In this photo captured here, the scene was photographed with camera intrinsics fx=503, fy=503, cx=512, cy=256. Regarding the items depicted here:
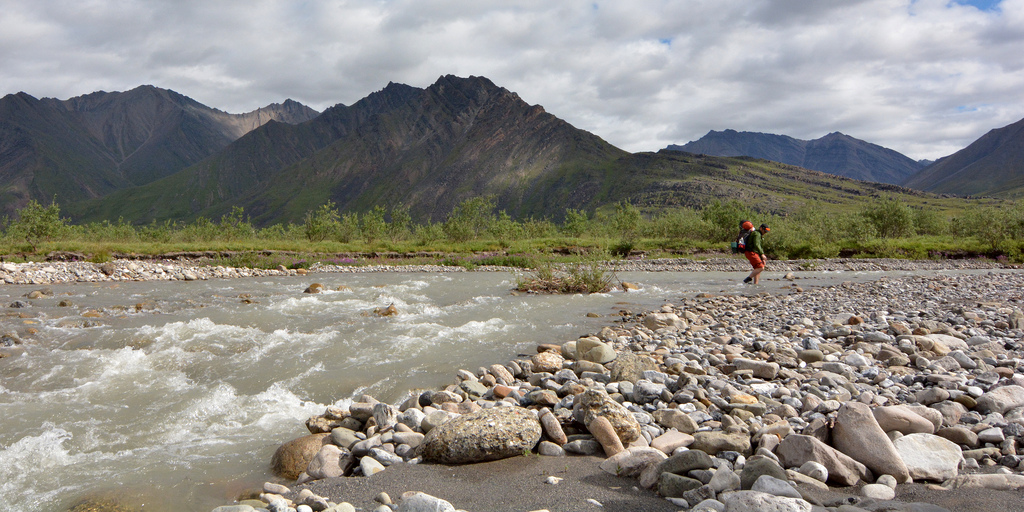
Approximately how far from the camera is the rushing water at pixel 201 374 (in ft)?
18.2

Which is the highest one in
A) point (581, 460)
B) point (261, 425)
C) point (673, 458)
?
point (673, 458)

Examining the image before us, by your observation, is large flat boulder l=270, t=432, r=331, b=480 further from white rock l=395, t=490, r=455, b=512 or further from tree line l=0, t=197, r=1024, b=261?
tree line l=0, t=197, r=1024, b=261

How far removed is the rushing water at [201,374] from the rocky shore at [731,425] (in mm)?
1145

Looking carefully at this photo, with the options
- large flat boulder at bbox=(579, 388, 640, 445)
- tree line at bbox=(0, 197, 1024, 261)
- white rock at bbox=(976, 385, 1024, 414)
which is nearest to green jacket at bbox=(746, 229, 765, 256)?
white rock at bbox=(976, 385, 1024, 414)

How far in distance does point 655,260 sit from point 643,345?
37707 millimetres

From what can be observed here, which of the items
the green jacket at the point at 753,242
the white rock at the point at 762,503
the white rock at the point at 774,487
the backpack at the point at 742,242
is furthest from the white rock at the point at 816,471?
the green jacket at the point at 753,242

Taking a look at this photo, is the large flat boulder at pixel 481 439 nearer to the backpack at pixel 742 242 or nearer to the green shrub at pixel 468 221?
the backpack at pixel 742 242

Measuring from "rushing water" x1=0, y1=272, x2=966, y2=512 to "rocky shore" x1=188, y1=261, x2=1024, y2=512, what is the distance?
3.76 ft

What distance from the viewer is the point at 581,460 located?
16.7ft

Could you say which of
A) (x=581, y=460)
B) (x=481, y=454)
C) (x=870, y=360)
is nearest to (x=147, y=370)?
(x=481, y=454)

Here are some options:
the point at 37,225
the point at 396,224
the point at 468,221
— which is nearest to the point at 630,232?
the point at 468,221

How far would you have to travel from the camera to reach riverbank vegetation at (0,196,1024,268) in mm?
42062

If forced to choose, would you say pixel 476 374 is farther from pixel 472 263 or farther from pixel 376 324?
pixel 472 263

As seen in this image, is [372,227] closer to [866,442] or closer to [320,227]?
[320,227]
